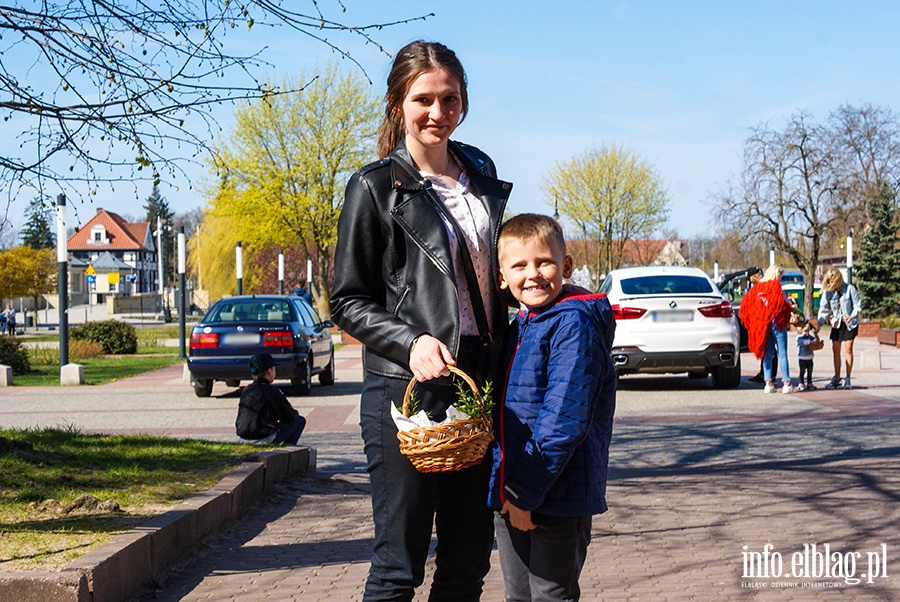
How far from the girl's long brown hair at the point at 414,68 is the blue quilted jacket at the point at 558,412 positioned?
0.70m

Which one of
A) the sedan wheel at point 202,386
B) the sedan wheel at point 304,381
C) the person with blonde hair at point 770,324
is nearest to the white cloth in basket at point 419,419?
the person with blonde hair at point 770,324

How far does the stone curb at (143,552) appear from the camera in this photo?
430 centimetres

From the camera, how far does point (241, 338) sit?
50.0 feet

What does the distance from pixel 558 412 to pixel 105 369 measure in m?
20.5

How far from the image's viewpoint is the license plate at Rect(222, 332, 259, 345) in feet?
49.9

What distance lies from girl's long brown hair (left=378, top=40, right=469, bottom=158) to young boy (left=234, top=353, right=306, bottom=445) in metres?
5.94

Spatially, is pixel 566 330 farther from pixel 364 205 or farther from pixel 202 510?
pixel 202 510

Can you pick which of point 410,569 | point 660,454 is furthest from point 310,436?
point 410,569

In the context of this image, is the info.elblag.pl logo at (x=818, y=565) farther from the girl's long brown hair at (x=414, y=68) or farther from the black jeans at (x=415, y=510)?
the girl's long brown hair at (x=414, y=68)

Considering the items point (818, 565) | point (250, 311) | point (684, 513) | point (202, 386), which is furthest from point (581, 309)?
point (250, 311)

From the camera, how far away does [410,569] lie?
304cm

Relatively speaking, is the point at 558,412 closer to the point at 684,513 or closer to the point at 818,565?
the point at 818,565

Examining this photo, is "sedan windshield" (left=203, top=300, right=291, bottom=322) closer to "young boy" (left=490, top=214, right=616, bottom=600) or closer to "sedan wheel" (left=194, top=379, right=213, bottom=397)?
"sedan wheel" (left=194, top=379, right=213, bottom=397)

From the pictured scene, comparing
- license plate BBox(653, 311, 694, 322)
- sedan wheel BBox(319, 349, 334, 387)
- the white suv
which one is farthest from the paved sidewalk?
sedan wheel BBox(319, 349, 334, 387)
